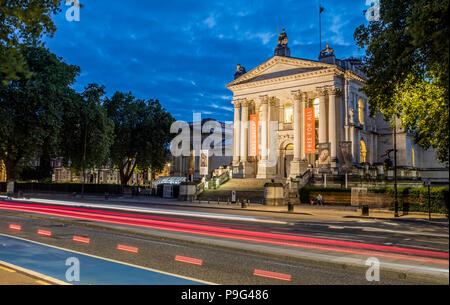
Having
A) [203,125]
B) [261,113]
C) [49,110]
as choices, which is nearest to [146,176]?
[203,125]

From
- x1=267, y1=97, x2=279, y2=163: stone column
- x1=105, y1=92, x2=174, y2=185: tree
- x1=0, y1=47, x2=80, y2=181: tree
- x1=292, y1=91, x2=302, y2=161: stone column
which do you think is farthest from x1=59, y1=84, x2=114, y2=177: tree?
x1=292, y1=91, x2=302, y2=161: stone column

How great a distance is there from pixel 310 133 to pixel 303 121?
4.58m

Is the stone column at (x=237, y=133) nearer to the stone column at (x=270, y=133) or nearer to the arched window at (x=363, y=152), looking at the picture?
the stone column at (x=270, y=133)

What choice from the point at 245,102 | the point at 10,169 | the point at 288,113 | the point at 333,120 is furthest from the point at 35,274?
the point at 288,113

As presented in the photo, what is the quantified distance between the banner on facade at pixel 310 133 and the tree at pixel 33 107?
99.4ft

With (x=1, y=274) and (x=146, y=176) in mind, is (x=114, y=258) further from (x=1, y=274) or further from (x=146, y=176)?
(x=146, y=176)

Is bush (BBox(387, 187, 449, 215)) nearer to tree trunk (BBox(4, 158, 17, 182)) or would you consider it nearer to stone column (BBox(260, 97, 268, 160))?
stone column (BBox(260, 97, 268, 160))

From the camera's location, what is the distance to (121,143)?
184 ft

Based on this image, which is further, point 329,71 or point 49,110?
point 329,71

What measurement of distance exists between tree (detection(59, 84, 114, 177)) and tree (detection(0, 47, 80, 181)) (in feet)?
7.62

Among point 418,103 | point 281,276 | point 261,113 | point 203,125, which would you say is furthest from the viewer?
point 203,125

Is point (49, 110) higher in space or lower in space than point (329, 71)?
lower

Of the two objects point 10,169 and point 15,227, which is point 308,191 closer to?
point 15,227

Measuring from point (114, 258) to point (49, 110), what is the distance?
115 ft
